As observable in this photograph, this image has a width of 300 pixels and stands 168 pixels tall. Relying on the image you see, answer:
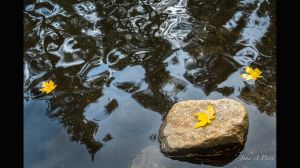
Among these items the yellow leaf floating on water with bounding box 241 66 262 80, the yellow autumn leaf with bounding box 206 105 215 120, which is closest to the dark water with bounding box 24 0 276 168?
the yellow leaf floating on water with bounding box 241 66 262 80

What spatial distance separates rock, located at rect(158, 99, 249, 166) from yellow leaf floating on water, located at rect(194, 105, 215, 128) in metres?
0.03

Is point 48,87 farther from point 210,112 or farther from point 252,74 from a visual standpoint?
point 252,74

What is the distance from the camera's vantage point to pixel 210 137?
3.21 metres

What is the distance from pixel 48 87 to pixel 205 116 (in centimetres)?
190

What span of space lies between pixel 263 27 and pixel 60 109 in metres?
2.86

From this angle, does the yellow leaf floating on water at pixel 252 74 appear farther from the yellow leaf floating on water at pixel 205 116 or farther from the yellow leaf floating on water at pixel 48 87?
the yellow leaf floating on water at pixel 48 87

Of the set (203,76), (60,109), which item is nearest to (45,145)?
(60,109)

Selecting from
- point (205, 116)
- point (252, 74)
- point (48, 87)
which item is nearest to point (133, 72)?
point (48, 87)

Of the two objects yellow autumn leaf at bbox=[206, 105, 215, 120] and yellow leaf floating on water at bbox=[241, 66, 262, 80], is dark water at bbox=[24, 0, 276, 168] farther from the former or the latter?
yellow autumn leaf at bbox=[206, 105, 215, 120]

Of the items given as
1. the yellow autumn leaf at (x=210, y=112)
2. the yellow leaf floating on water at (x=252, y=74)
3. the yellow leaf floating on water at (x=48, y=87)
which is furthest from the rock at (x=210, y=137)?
the yellow leaf floating on water at (x=48, y=87)

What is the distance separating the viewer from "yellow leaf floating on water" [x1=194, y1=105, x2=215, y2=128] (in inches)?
133

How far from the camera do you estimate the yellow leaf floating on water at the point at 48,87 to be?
4.15 m

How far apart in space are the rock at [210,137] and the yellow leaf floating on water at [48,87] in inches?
58.9

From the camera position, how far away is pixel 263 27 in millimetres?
4777
